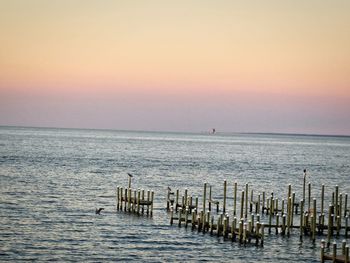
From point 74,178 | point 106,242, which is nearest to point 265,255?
point 106,242

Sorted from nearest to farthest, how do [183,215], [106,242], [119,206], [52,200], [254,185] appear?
[106,242], [183,215], [119,206], [52,200], [254,185]

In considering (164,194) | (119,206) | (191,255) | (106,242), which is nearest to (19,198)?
(119,206)

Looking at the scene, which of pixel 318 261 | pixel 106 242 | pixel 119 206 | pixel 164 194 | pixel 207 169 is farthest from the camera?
pixel 207 169

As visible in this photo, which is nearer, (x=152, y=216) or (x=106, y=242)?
(x=106, y=242)

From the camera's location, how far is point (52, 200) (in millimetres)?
62031

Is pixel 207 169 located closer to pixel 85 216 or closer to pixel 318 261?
pixel 85 216

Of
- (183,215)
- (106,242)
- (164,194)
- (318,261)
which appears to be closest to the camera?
(318,261)

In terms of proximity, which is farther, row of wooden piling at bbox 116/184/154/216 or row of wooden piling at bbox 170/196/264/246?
row of wooden piling at bbox 116/184/154/216

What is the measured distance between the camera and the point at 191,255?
127 ft

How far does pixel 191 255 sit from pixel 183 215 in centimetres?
1308

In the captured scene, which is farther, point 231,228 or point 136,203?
point 136,203

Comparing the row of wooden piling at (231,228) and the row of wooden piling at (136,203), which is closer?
the row of wooden piling at (231,228)

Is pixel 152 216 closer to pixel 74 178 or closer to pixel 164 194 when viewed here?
pixel 164 194

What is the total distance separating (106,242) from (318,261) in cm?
1325
